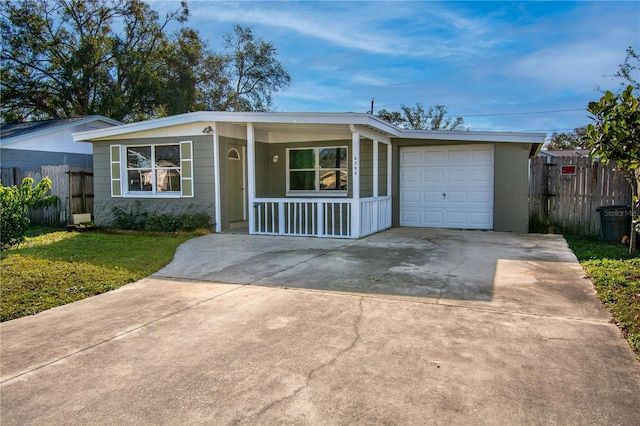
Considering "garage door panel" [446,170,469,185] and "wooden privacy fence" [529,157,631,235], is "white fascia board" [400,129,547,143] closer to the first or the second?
"wooden privacy fence" [529,157,631,235]

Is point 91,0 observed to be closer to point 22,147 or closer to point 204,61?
point 204,61

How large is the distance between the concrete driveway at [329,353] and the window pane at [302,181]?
6.71 metres

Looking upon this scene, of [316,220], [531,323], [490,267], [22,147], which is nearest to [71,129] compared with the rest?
[22,147]

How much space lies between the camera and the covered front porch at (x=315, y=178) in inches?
388

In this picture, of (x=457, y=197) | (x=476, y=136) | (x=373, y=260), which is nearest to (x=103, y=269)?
(x=373, y=260)

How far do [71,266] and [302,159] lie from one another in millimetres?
7398

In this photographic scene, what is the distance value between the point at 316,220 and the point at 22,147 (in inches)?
456

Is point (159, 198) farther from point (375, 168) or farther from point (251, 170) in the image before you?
point (375, 168)

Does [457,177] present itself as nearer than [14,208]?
No

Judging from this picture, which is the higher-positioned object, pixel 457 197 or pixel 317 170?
pixel 317 170

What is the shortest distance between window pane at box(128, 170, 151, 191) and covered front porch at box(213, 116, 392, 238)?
2271 millimetres

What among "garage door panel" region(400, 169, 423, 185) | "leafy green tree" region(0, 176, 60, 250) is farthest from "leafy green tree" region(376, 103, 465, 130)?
"leafy green tree" region(0, 176, 60, 250)

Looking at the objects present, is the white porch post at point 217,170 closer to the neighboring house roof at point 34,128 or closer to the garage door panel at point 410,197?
the garage door panel at point 410,197

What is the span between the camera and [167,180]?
11.3 m
